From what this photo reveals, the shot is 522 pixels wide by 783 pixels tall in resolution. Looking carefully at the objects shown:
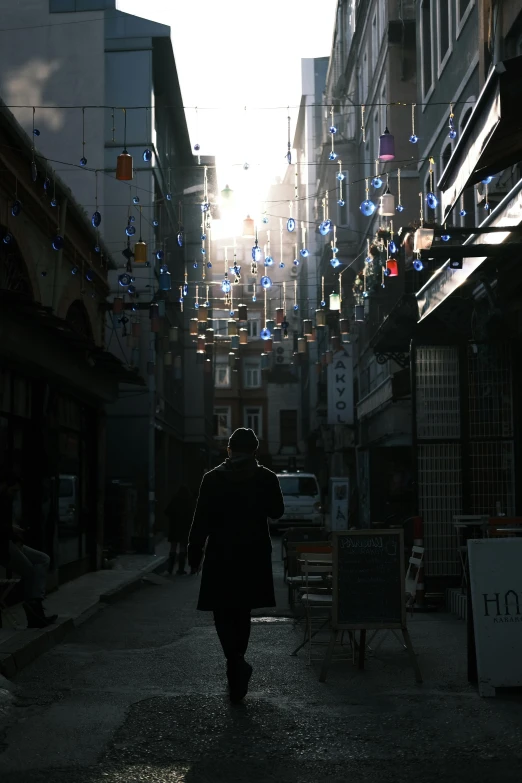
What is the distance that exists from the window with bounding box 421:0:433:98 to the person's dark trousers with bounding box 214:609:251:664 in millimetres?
15528

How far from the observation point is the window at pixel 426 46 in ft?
70.9

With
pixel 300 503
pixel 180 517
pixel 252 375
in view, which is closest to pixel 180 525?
pixel 180 517

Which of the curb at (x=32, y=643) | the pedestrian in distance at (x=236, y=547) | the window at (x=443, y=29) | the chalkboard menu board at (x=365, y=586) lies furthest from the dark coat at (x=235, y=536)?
the window at (x=443, y=29)

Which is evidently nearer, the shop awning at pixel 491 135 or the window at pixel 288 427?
the shop awning at pixel 491 135

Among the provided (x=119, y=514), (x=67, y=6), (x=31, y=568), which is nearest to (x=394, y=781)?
(x=31, y=568)

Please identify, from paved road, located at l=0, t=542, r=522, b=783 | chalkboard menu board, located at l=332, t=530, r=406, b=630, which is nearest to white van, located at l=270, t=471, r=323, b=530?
paved road, located at l=0, t=542, r=522, b=783

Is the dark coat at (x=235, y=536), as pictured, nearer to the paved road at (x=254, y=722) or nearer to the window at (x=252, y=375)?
the paved road at (x=254, y=722)

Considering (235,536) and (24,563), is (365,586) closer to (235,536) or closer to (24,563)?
(235,536)

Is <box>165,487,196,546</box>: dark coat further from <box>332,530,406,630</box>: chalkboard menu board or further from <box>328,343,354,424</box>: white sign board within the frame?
<box>328,343,354,424</box>: white sign board

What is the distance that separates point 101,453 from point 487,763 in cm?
1643

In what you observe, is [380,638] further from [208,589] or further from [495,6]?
[495,6]

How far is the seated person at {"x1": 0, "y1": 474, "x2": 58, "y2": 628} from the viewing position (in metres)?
11.7

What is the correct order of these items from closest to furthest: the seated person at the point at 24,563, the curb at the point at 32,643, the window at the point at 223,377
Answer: the curb at the point at 32,643
the seated person at the point at 24,563
the window at the point at 223,377

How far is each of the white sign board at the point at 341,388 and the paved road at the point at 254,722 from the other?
26.9 metres
